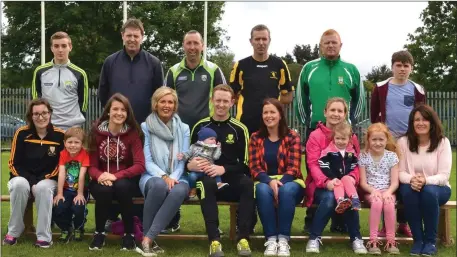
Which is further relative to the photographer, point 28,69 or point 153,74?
point 28,69

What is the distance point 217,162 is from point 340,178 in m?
1.18

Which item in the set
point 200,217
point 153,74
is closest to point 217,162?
point 153,74

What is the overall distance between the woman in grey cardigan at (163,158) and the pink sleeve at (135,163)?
0.16 ft

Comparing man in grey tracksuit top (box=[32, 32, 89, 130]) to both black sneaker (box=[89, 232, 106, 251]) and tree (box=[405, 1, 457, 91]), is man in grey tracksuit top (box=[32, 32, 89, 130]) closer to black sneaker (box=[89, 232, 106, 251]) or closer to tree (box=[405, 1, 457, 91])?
black sneaker (box=[89, 232, 106, 251])

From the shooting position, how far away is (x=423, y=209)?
5059 mm

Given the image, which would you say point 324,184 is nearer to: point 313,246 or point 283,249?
point 313,246

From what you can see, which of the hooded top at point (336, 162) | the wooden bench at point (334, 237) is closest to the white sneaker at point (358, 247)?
the wooden bench at point (334, 237)

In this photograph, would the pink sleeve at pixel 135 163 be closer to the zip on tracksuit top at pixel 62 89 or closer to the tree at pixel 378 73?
the zip on tracksuit top at pixel 62 89

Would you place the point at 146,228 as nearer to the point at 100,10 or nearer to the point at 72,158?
the point at 72,158

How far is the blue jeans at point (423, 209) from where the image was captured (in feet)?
16.5

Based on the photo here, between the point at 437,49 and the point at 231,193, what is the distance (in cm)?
2854

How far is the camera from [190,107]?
579 cm

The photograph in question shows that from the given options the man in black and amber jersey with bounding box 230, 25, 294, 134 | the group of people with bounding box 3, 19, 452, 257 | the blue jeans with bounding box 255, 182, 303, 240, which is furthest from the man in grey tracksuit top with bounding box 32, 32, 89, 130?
the blue jeans with bounding box 255, 182, 303, 240

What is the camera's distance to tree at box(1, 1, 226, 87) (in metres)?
28.4
